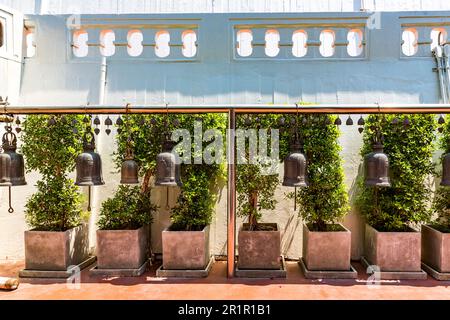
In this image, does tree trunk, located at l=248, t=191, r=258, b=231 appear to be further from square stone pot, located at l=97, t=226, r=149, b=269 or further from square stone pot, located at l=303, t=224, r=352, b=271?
square stone pot, located at l=97, t=226, r=149, b=269

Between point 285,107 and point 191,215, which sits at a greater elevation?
point 285,107

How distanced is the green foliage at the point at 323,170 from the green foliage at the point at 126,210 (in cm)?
235

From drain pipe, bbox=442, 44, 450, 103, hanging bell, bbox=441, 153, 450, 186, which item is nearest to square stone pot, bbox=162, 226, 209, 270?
hanging bell, bbox=441, 153, 450, 186

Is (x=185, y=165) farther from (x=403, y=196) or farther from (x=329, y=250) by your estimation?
(x=403, y=196)

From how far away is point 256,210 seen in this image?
5.18 m

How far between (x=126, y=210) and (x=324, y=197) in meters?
2.75

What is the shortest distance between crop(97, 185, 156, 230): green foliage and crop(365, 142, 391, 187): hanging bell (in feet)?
10.1

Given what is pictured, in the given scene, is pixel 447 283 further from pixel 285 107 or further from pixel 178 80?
pixel 178 80
